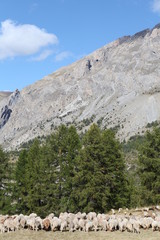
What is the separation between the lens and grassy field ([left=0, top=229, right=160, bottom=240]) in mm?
20031

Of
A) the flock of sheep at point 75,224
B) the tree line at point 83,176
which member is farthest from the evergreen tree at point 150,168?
the flock of sheep at point 75,224

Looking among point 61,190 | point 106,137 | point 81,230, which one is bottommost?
point 81,230

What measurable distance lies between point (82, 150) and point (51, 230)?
17.9 m

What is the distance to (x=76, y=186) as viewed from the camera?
128 ft

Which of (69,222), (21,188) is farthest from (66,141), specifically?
(69,222)

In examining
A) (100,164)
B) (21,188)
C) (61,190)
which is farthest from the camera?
(21,188)

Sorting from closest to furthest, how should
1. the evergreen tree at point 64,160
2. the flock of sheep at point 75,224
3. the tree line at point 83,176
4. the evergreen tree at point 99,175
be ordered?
the flock of sheep at point 75,224, the evergreen tree at point 99,175, the tree line at point 83,176, the evergreen tree at point 64,160

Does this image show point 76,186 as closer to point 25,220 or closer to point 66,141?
point 66,141

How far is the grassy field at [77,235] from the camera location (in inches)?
789

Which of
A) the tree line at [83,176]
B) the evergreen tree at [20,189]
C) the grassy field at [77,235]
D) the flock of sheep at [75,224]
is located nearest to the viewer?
the grassy field at [77,235]

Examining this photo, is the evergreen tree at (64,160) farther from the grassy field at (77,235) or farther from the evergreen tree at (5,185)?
the grassy field at (77,235)

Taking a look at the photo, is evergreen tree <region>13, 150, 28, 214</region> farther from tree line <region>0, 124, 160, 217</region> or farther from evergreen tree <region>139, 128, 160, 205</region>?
evergreen tree <region>139, 128, 160, 205</region>

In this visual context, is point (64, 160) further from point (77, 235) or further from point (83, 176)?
point (77, 235)

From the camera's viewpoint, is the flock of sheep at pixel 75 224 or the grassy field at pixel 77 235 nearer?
the grassy field at pixel 77 235
